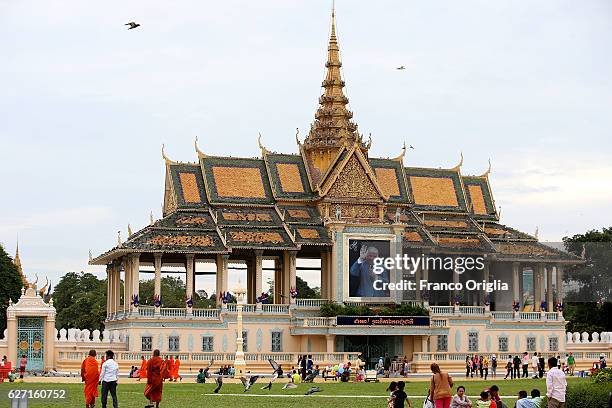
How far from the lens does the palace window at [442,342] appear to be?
244ft

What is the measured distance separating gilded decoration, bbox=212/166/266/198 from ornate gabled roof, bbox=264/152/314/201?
2.69 ft

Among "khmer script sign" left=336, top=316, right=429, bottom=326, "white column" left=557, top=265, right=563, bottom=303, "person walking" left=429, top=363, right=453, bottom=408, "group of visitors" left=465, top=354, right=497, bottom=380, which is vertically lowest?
"group of visitors" left=465, top=354, right=497, bottom=380

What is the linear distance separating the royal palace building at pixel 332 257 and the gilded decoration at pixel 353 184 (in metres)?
0.08

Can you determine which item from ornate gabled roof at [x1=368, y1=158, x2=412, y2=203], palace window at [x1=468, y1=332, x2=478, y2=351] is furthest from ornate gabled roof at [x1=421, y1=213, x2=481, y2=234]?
palace window at [x1=468, y1=332, x2=478, y2=351]

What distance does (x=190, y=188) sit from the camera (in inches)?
2992

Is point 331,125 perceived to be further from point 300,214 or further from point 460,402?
point 460,402

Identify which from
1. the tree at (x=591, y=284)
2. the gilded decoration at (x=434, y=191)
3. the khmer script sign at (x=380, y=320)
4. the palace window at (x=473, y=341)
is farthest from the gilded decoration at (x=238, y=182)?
the tree at (x=591, y=284)

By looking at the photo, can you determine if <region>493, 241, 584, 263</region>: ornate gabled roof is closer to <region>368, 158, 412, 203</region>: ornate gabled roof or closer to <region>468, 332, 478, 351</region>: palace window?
<region>468, 332, 478, 351</region>: palace window

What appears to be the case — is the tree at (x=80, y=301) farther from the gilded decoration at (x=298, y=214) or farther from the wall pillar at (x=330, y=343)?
the wall pillar at (x=330, y=343)

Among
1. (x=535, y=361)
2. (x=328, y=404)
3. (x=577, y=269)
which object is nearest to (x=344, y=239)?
(x=535, y=361)

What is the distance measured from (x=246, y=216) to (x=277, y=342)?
7529 millimetres

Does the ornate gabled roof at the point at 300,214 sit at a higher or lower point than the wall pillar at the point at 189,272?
higher

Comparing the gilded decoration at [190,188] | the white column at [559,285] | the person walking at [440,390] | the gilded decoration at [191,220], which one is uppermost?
the gilded decoration at [190,188]

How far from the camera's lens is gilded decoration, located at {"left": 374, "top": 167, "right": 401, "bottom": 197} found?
3162 inches
